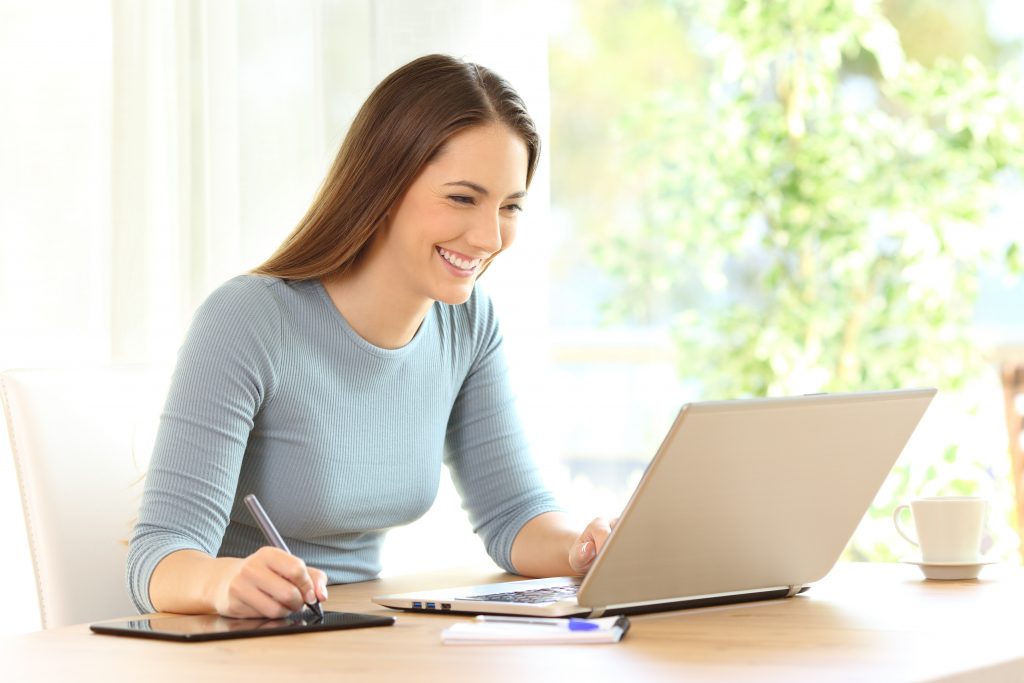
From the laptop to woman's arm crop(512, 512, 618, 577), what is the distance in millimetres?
137

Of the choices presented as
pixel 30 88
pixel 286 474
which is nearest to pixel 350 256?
pixel 286 474

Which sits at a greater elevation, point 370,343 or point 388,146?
point 388,146

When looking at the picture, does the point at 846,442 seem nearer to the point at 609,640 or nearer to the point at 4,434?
the point at 609,640

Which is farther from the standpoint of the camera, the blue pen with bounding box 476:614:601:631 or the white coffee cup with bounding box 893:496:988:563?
the white coffee cup with bounding box 893:496:988:563

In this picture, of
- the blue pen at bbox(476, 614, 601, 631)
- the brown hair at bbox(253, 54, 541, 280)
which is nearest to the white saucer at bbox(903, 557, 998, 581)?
the blue pen at bbox(476, 614, 601, 631)

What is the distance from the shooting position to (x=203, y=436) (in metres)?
1.33

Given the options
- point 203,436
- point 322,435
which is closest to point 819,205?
point 322,435

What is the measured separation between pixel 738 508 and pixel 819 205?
2524 millimetres

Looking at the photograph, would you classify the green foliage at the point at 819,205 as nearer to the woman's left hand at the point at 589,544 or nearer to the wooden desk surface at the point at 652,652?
the woman's left hand at the point at 589,544

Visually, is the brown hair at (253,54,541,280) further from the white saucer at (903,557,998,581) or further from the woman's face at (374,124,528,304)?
the white saucer at (903,557,998,581)

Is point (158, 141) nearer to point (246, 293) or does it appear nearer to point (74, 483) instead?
point (246, 293)

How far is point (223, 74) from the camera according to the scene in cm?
196

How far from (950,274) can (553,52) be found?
4.46 ft

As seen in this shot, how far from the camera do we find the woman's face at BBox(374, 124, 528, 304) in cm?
150
